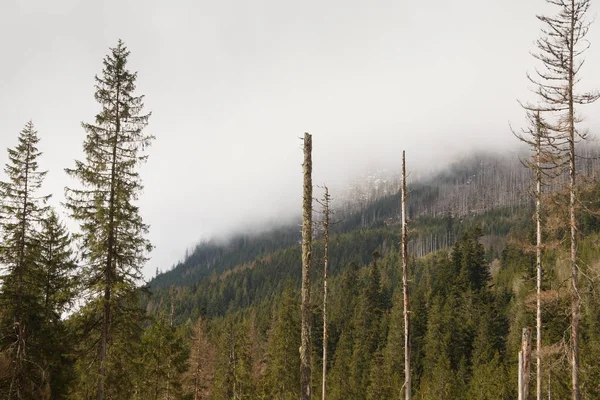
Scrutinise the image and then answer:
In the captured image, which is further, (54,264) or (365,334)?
(365,334)

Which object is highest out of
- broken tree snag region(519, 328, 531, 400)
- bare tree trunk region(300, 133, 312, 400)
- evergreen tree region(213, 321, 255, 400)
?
bare tree trunk region(300, 133, 312, 400)

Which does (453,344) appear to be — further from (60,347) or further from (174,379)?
(60,347)

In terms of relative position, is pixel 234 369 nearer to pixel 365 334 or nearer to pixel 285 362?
pixel 285 362

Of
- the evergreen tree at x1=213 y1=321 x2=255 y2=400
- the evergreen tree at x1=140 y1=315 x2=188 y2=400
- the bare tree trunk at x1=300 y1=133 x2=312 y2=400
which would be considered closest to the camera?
the bare tree trunk at x1=300 y1=133 x2=312 y2=400

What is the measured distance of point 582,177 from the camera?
52.5ft

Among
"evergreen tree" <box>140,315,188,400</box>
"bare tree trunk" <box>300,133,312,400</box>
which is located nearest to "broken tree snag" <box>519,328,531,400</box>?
"bare tree trunk" <box>300,133,312,400</box>

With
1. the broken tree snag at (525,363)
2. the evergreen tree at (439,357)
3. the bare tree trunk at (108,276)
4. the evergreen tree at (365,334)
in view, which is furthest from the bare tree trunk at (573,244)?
the evergreen tree at (365,334)

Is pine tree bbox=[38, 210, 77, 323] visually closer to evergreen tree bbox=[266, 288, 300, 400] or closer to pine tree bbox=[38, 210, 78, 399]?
pine tree bbox=[38, 210, 78, 399]

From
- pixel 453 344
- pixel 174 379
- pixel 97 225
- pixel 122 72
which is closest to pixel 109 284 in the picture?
pixel 97 225

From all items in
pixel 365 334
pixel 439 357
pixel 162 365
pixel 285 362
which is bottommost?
pixel 285 362

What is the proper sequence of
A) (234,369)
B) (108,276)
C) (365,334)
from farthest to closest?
(365,334), (234,369), (108,276)

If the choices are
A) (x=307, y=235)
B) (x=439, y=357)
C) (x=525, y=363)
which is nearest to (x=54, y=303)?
(x=307, y=235)

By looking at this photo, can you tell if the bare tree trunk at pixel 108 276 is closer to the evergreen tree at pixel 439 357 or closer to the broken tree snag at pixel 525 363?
the broken tree snag at pixel 525 363

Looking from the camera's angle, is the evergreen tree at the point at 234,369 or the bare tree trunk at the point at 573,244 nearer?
the bare tree trunk at the point at 573,244
